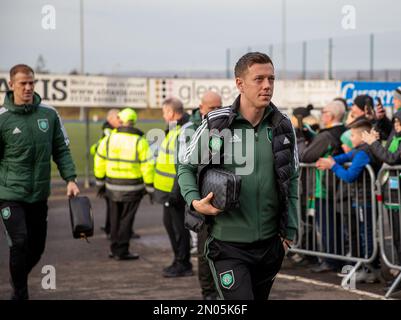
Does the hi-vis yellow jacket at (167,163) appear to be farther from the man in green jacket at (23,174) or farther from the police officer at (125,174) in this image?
the man in green jacket at (23,174)

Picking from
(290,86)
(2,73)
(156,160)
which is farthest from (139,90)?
(156,160)

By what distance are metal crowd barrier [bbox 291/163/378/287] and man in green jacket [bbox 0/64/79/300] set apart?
3382 mm

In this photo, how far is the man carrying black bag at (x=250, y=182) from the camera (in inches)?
189

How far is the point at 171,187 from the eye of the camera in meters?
9.29

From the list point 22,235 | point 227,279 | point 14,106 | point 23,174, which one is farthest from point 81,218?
point 227,279

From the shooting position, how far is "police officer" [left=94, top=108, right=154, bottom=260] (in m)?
10.4

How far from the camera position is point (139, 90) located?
18594 mm

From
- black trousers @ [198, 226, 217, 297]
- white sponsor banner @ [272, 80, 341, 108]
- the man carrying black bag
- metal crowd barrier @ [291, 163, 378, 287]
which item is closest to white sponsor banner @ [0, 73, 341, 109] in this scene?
white sponsor banner @ [272, 80, 341, 108]

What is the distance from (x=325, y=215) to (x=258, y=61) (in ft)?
15.9

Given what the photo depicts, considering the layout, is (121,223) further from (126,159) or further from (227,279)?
→ (227,279)

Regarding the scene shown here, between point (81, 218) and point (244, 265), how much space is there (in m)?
2.67

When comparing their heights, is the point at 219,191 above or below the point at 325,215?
above

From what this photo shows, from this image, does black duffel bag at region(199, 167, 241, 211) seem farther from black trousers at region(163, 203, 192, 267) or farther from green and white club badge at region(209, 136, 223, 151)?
black trousers at region(163, 203, 192, 267)

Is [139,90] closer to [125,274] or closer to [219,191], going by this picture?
[125,274]
